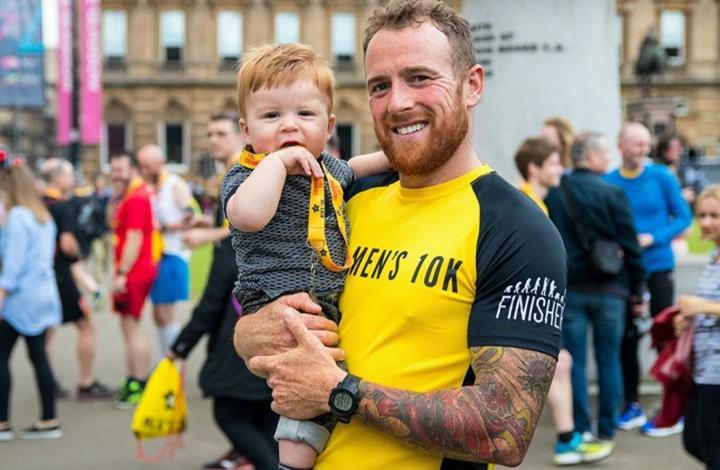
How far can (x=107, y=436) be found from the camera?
726cm

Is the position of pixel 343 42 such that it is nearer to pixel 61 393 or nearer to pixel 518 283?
pixel 61 393

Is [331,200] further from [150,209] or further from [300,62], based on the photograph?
[150,209]

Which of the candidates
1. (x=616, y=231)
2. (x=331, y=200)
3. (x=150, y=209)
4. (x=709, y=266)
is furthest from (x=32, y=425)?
(x=331, y=200)

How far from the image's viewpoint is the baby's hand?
2.53m

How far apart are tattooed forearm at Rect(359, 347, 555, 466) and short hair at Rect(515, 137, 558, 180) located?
4280mm

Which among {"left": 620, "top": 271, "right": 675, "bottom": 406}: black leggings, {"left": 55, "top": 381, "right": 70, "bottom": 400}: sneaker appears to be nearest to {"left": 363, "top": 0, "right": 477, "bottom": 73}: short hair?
{"left": 620, "top": 271, "right": 675, "bottom": 406}: black leggings

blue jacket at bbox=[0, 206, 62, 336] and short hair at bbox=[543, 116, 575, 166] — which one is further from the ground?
short hair at bbox=[543, 116, 575, 166]

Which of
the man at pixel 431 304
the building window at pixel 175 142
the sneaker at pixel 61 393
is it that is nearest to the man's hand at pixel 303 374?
the man at pixel 431 304

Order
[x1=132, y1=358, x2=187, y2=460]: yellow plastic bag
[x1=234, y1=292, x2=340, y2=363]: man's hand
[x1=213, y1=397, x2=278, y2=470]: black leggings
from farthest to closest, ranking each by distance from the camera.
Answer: [x1=132, y1=358, x2=187, y2=460]: yellow plastic bag, [x1=213, y1=397, x2=278, y2=470]: black leggings, [x1=234, y1=292, x2=340, y2=363]: man's hand

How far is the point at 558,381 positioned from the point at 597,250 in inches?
35.4

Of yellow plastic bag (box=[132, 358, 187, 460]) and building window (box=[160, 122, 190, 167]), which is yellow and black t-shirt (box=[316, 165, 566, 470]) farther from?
building window (box=[160, 122, 190, 167])

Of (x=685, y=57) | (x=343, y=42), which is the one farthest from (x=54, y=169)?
(x=685, y=57)

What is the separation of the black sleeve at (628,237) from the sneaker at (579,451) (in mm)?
1128

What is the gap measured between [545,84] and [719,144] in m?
46.6
